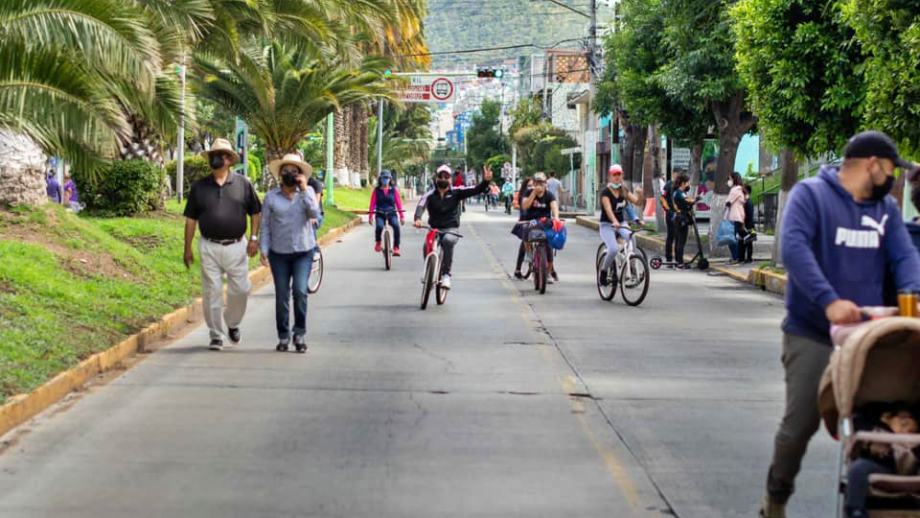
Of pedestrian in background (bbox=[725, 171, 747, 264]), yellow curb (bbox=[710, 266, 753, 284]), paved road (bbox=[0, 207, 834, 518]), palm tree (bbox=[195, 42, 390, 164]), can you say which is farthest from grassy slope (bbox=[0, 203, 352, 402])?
palm tree (bbox=[195, 42, 390, 164])

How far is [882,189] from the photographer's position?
19.2 ft

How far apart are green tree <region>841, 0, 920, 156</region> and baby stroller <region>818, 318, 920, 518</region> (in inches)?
434

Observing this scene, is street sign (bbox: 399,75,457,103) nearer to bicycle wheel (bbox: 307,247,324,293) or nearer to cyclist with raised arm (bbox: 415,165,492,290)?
bicycle wheel (bbox: 307,247,324,293)

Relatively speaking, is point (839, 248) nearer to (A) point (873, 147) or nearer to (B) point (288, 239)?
(A) point (873, 147)

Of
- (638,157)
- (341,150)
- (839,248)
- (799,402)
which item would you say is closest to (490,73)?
(638,157)

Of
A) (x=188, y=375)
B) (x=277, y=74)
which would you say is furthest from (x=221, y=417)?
(x=277, y=74)

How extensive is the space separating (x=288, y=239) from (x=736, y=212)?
1490 centimetres

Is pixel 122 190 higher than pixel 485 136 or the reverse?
the reverse

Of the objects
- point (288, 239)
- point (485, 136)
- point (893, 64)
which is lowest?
point (288, 239)

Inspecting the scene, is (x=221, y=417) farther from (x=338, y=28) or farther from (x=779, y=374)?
(x=338, y=28)

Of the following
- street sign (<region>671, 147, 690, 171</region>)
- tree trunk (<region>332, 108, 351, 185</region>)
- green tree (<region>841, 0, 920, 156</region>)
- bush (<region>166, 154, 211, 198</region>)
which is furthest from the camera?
tree trunk (<region>332, 108, 351, 185</region>)

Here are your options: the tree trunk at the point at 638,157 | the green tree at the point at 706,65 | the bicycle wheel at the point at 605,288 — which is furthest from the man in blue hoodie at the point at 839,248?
the tree trunk at the point at 638,157

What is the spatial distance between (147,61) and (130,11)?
51 centimetres

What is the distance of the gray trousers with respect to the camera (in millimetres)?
5938
